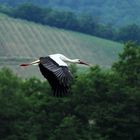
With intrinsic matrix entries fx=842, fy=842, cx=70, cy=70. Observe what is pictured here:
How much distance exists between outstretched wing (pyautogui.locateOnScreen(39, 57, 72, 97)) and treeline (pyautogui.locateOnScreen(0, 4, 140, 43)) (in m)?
99.2

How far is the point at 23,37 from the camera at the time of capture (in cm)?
8462

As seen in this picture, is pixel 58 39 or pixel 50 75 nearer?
pixel 50 75

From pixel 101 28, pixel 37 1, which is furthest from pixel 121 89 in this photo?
pixel 37 1

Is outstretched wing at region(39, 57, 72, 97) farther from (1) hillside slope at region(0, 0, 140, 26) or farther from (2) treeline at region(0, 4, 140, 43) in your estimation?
(1) hillside slope at region(0, 0, 140, 26)

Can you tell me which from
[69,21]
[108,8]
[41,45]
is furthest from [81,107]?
[108,8]

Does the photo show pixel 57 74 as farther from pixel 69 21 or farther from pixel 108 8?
pixel 108 8

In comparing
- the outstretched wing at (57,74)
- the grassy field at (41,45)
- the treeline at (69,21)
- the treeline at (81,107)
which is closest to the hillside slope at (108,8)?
the treeline at (69,21)

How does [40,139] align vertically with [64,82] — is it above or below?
below

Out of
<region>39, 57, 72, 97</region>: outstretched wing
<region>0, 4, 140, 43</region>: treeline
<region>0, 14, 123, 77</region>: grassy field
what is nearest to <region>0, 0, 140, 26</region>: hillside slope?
<region>0, 4, 140, 43</region>: treeline

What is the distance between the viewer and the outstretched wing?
9252mm

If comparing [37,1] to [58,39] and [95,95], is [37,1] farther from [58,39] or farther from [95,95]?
[95,95]

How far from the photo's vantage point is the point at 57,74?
927 centimetres

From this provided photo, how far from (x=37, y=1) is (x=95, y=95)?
5510 inches

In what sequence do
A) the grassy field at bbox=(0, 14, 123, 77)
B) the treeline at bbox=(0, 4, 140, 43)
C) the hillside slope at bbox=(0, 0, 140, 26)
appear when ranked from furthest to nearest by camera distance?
the hillside slope at bbox=(0, 0, 140, 26) < the treeline at bbox=(0, 4, 140, 43) < the grassy field at bbox=(0, 14, 123, 77)
